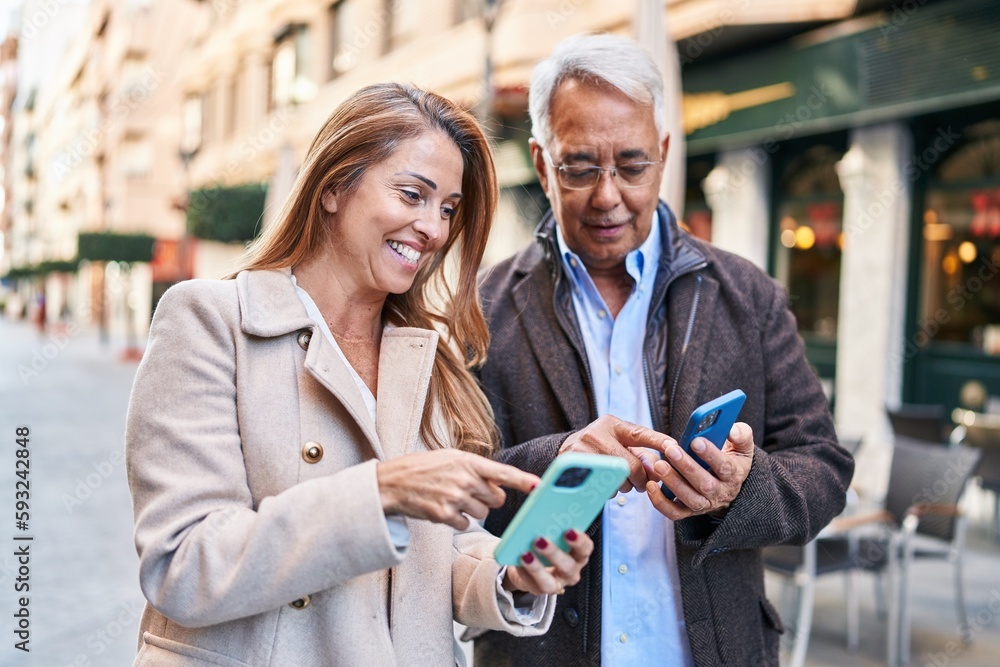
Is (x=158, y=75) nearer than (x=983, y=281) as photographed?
No

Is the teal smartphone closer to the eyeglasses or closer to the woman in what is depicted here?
the woman

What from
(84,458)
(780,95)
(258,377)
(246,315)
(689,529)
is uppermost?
(780,95)

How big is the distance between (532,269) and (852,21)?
7.81 meters

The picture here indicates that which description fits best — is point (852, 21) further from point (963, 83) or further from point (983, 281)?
point (983, 281)

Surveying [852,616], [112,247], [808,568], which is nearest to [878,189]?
[852,616]

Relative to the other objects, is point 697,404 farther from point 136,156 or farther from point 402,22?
point 136,156

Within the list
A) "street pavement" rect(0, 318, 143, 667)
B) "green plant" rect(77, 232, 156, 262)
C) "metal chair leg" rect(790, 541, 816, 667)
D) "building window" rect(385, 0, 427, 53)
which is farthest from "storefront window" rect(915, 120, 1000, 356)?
"green plant" rect(77, 232, 156, 262)

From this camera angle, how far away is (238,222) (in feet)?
47.2

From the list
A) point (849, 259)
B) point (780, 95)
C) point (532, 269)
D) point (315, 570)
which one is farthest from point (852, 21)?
point (315, 570)

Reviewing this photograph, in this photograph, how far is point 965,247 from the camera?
819 cm

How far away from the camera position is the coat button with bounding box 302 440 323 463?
1523mm

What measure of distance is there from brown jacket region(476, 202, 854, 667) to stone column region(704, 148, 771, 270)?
8.14 metres

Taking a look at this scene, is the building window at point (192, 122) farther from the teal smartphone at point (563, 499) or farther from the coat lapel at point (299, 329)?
the teal smartphone at point (563, 499)

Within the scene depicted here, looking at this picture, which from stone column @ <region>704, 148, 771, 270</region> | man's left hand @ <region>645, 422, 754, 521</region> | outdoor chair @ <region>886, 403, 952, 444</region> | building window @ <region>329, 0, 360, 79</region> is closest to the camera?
man's left hand @ <region>645, 422, 754, 521</region>
